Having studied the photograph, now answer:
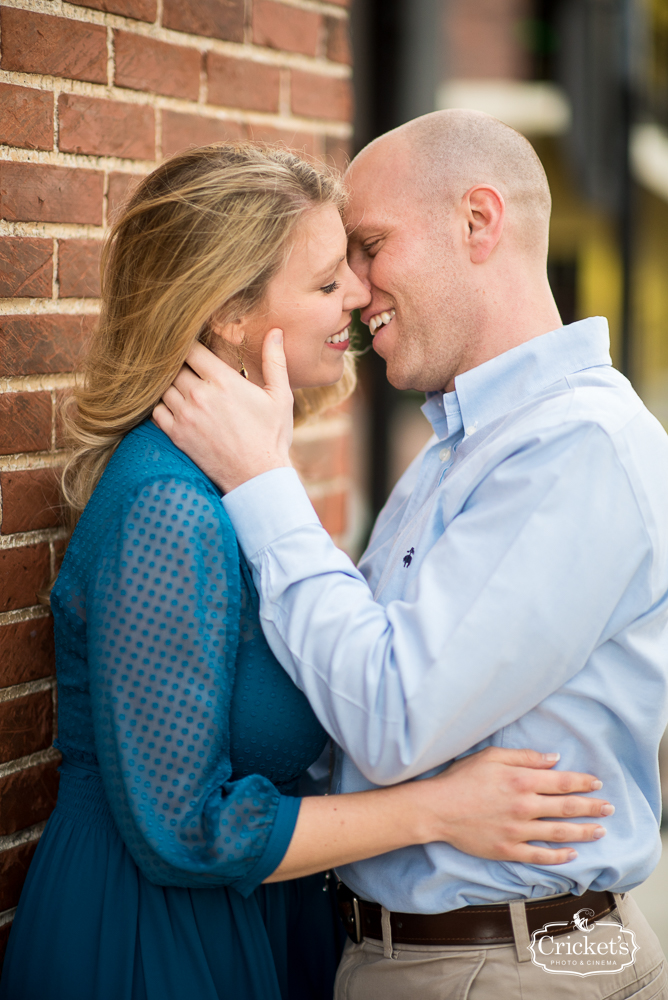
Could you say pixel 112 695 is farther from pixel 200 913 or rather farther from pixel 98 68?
pixel 98 68

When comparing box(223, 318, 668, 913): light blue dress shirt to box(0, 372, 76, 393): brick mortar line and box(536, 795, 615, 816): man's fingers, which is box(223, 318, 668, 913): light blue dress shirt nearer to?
box(536, 795, 615, 816): man's fingers

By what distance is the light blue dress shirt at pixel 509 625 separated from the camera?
142 cm

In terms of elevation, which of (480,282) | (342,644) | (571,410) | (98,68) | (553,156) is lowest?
(342,644)

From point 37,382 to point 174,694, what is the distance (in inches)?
28.2

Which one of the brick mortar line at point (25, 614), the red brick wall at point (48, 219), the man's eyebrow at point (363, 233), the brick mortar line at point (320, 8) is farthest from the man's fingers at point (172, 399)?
the brick mortar line at point (320, 8)

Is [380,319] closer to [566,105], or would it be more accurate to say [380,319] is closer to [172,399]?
[172,399]

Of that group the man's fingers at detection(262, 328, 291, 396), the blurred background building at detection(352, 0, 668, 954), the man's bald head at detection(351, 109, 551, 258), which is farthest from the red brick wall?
the blurred background building at detection(352, 0, 668, 954)

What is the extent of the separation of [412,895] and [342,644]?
1.64 feet

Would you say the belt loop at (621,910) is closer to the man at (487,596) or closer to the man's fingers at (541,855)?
the man at (487,596)

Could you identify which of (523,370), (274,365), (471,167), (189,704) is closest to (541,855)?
(189,704)

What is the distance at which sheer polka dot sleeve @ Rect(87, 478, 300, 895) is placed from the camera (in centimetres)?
146

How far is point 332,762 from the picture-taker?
6.21 feet

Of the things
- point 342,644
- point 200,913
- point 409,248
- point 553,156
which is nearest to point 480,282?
point 409,248

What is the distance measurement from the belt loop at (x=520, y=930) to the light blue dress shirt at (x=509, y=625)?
25 mm
